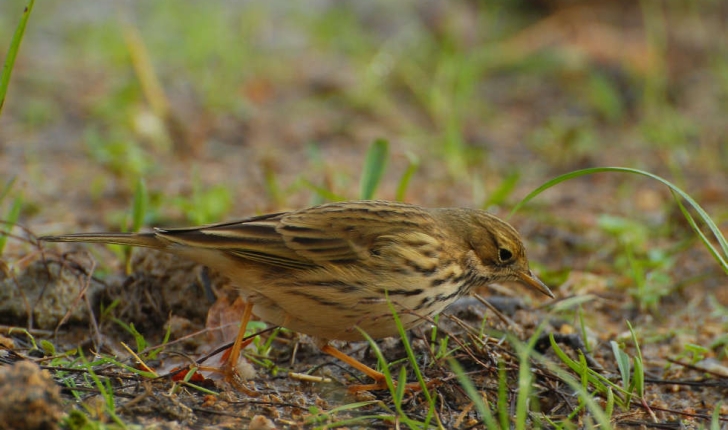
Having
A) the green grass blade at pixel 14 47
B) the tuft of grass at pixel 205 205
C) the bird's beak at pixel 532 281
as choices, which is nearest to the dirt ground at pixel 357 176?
the tuft of grass at pixel 205 205

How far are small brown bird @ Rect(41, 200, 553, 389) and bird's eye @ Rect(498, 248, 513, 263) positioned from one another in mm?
132

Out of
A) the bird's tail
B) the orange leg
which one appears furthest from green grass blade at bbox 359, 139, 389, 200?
the bird's tail

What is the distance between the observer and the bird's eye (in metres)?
4.94

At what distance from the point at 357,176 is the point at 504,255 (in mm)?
3627

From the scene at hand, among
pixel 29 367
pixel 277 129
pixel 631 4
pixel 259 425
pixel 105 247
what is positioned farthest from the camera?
pixel 631 4

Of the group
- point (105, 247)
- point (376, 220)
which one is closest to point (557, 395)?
point (376, 220)

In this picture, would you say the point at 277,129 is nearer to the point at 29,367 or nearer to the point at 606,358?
the point at 606,358

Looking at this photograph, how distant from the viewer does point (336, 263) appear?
4.51 meters

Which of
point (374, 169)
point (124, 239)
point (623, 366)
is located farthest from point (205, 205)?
point (623, 366)

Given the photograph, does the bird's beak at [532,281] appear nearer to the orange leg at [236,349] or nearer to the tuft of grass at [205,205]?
the orange leg at [236,349]

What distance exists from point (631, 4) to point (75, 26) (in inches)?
306

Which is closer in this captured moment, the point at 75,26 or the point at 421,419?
the point at 421,419

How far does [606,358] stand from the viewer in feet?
16.7

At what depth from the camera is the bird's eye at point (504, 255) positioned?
494 centimetres
